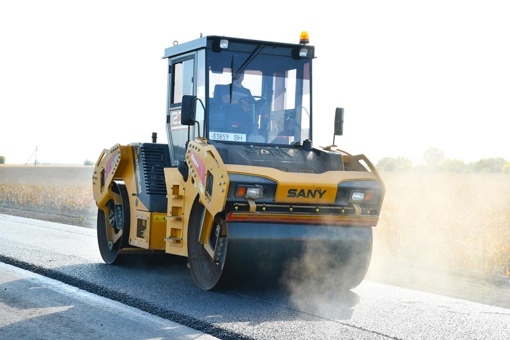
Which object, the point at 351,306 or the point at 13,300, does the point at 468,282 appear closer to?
the point at 351,306

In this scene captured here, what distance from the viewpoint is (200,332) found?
5801 millimetres

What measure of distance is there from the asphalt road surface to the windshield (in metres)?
1.64

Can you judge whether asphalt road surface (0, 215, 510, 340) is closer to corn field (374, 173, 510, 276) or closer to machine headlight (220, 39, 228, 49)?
corn field (374, 173, 510, 276)

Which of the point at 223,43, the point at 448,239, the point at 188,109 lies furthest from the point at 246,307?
the point at 448,239

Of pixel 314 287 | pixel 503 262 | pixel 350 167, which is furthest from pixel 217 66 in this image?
pixel 503 262

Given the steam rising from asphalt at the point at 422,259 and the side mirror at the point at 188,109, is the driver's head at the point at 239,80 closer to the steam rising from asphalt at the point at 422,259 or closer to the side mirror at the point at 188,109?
→ the side mirror at the point at 188,109

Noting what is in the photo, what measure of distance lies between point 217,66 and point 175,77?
100 cm

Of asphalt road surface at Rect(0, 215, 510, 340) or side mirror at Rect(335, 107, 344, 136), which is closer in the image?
asphalt road surface at Rect(0, 215, 510, 340)

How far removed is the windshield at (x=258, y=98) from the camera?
7.92m

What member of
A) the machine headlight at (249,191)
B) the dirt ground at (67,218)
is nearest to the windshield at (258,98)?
the machine headlight at (249,191)

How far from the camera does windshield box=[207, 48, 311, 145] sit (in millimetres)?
7918

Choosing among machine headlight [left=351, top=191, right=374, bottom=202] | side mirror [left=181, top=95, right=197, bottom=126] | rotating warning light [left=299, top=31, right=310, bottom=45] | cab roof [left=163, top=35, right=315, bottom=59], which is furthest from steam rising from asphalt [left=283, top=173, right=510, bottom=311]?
rotating warning light [left=299, top=31, right=310, bottom=45]

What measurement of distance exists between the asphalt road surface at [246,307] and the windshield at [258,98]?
5.38ft

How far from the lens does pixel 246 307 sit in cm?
666
